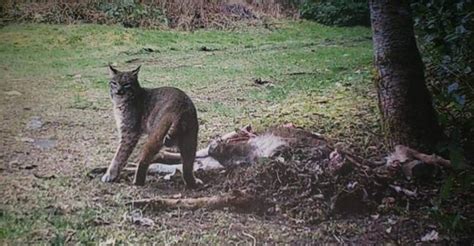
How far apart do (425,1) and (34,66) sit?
1.37m

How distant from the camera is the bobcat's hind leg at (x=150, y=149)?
66.2 inches

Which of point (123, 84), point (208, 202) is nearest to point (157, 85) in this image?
point (123, 84)

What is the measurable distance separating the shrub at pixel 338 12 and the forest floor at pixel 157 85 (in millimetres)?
29

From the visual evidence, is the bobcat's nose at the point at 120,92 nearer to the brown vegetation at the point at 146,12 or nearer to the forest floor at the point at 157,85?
the forest floor at the point at 157,85

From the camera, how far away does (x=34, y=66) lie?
5.70 ft

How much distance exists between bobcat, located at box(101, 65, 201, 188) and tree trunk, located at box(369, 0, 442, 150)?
0.64 meters

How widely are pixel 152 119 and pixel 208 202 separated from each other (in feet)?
0.88

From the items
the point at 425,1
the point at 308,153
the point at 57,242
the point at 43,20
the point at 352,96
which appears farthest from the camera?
the point at 425,1

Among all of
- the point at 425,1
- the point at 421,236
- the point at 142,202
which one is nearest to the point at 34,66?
the point at 142,202

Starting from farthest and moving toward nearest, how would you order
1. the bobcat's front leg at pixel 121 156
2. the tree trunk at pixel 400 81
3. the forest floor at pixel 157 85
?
the tree trunk at pixel 400 81
the bobcat's front leg at pixel 121 156
the forest floor at pixel 157 85

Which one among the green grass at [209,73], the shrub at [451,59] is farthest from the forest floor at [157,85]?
the shrub at [451,59]

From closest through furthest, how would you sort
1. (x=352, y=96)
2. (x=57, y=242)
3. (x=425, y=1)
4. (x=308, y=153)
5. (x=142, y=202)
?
(x=57, y=242)
(x=142, y=202)
(x=308, y=153)
(x=352, y=96)
(x=425, y=1)

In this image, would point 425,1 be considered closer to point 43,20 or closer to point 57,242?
point 43,20

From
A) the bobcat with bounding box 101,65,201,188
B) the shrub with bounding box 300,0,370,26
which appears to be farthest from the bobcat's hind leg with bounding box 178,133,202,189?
the shrub with bounding box 300,0,370,26
